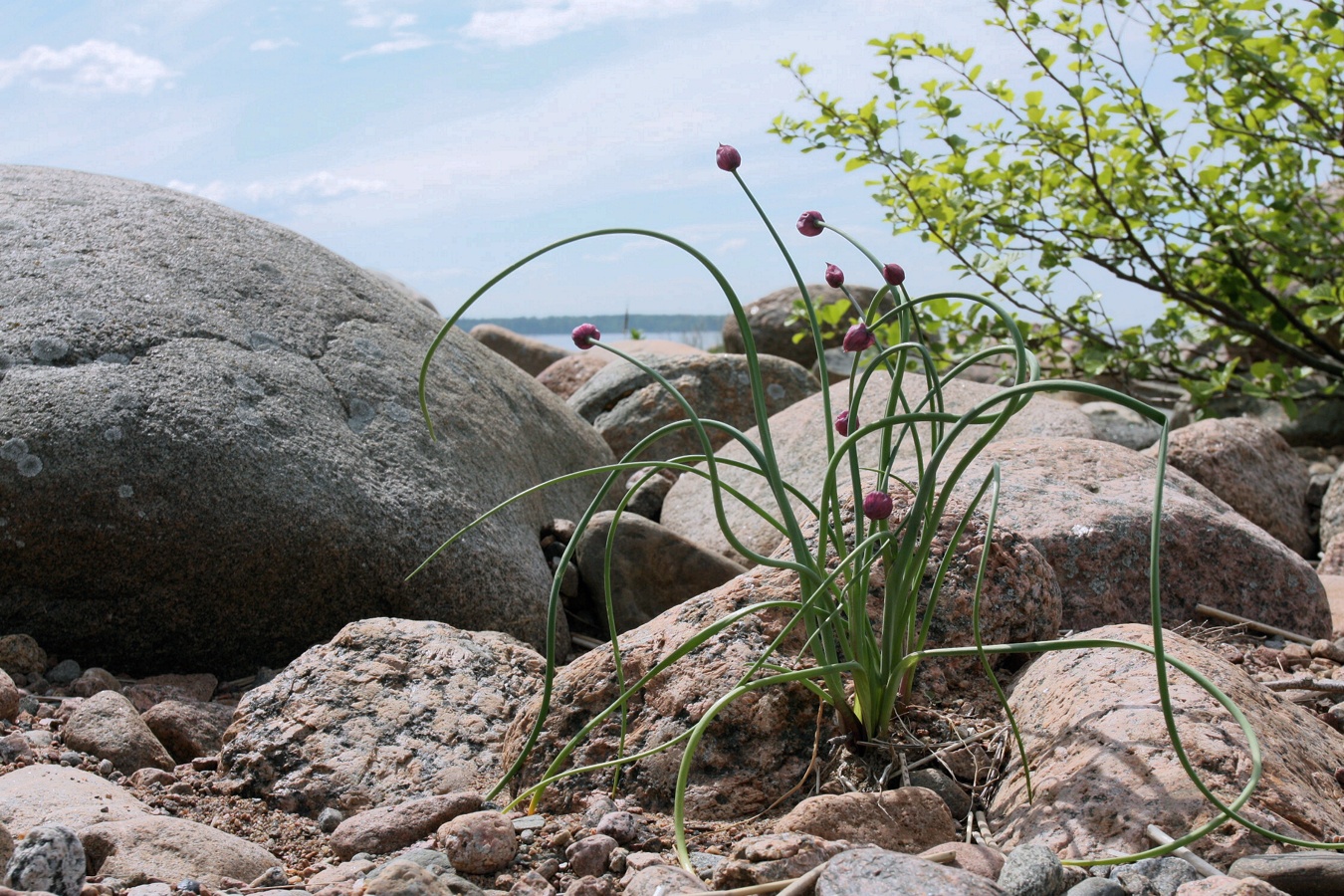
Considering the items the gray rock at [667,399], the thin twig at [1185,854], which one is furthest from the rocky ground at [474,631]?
the gray rock at [667,399]

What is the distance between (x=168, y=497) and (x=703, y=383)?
10.9 feet

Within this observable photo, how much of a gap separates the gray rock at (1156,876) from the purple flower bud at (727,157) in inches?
49.6

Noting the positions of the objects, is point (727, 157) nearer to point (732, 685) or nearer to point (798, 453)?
point (732, 685)

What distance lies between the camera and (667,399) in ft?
19.0

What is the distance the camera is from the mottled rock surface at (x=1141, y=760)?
1.67 meters

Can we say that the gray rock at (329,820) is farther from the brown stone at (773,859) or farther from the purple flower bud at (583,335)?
the purple flower bud at (583,335)

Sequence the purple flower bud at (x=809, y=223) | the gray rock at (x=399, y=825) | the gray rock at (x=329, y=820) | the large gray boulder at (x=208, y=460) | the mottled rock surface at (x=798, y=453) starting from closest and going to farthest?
the gray rock at (x=399, y=825) → the purple flower bud at (x=809, y=223) → the gray rock at (x=329, y=820) → the large gray boulder at (x=208, y=460) → the mottled rock surface at (x=798, y=453)

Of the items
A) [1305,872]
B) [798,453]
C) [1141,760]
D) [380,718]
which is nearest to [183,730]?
[380,718]

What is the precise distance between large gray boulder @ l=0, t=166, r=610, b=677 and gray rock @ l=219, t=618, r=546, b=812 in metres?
0.61

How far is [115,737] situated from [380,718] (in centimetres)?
57

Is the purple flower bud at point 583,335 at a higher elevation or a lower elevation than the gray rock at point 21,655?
higher

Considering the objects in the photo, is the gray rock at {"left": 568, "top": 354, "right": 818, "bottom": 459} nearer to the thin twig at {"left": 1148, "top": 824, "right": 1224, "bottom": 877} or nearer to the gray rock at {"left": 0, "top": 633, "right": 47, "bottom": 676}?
the gray rock at {"left": 0, "top": 633, "right": 47, "bottom": 676}

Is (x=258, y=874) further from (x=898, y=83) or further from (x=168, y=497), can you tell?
(x=898, y=83)

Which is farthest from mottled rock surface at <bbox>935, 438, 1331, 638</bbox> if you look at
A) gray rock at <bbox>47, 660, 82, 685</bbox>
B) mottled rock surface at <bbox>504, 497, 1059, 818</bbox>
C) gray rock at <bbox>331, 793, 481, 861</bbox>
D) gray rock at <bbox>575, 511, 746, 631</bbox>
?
gray rock at <bbox>47, 660, 82, 685</bbox>
